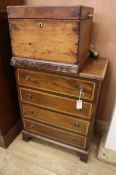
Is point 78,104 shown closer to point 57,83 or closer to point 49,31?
point 57,83

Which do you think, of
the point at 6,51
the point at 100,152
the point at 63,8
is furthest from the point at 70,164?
the point at 63,8

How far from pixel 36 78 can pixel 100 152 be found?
37.1 inches

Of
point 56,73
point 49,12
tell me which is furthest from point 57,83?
point 49,12

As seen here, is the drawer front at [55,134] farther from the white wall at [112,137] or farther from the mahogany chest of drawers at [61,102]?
the white wall at [112,137]

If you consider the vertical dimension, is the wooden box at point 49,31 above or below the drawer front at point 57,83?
above

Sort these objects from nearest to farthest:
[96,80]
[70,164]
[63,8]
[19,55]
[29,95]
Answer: [63,8]
[96,80]
[19,55]
[29,95]
[70,164]

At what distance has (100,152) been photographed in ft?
4.79

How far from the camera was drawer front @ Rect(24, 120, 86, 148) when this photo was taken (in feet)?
4.46

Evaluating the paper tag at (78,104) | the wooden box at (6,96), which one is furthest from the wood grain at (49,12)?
the paper tag at (78,104)

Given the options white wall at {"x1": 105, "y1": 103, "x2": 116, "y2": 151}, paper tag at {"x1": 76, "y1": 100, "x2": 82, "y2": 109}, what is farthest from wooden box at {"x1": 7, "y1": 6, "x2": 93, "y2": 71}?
white wall at {"x1": 105, "y1": 103, "x2": 116, "y2": 151}

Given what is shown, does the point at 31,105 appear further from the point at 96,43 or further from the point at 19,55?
A: the point at 96,43

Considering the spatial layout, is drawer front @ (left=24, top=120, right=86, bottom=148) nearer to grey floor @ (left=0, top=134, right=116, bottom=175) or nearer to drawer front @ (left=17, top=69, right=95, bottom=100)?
grey floor @ (left=0, top=134, right=116, bottom=175)

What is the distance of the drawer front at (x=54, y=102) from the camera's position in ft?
3.87

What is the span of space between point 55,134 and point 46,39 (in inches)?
34.6
